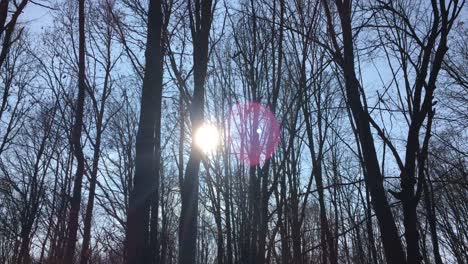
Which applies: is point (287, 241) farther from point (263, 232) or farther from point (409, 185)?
point (409, 185)

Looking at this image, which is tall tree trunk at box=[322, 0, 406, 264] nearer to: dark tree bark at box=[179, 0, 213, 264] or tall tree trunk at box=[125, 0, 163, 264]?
tall tree trunk at box=[125, 0, 163, 264]

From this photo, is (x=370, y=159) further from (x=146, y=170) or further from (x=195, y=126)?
(x=195, y=126)

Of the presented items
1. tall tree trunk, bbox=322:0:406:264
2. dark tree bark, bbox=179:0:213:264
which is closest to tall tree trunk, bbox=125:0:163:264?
dark tree bark, bbox=179:0:213:264

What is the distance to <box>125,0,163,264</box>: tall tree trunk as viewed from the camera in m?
2.75

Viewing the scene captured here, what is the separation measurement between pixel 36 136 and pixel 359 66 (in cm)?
1464

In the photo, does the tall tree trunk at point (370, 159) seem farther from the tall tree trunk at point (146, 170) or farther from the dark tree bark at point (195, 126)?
the dark tree bark at point (195, 126)

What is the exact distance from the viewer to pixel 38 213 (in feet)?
52.3

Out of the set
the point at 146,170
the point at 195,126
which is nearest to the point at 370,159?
the point at 146,170

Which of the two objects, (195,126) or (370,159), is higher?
(195,126)

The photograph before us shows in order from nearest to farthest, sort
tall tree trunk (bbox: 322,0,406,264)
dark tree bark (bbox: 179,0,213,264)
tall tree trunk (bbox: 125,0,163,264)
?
tall tree trunk (bbox: 322,0,406,264) < tall tree trunk (bbox: 125,0,163,264) < dark tree bark (bbox: 179,0,213,264)

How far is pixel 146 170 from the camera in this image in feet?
9.48

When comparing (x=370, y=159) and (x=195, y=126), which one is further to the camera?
(x=195, y=126)

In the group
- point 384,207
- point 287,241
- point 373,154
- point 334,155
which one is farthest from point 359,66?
point 334,155

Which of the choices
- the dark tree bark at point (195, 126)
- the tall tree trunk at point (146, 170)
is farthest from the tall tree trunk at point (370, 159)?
the dark tree bark at point (195, 126)
